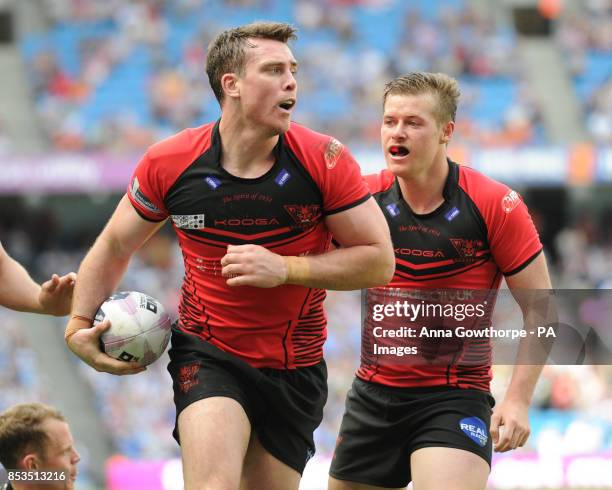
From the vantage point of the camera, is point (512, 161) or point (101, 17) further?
point (101, 17)

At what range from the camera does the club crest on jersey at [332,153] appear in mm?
5641

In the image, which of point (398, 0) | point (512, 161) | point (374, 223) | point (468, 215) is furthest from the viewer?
point (398, 0)

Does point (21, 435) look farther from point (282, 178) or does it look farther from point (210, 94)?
point (210, 94)

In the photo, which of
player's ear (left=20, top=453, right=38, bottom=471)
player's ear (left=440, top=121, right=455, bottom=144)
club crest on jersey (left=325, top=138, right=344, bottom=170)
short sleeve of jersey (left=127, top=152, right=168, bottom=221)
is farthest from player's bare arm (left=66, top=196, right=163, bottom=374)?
player's ear (left=440, top=121, right=455, bottom=144)

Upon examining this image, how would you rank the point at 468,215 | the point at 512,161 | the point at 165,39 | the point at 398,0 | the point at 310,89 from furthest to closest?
1. the point at 398,0
2. the point at 165,39
3. the point at 310,89
4. the point at 512,161
5. the point at 468,215

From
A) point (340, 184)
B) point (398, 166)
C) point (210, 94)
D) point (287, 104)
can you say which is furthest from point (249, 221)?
point (210, 94)

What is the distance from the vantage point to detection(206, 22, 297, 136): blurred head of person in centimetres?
558

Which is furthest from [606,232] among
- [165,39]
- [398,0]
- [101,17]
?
[101,17]

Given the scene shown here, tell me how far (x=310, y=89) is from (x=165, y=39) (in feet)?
12.6

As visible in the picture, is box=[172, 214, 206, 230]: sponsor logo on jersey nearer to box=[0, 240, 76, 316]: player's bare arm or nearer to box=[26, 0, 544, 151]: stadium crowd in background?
box=[0, 240, 76, 316]: player's bare arm

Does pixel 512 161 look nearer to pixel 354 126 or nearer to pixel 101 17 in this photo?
pixel 354 126

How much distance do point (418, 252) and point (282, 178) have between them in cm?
102

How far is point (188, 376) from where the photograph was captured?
5723 millimetres

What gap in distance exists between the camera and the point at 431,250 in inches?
246
